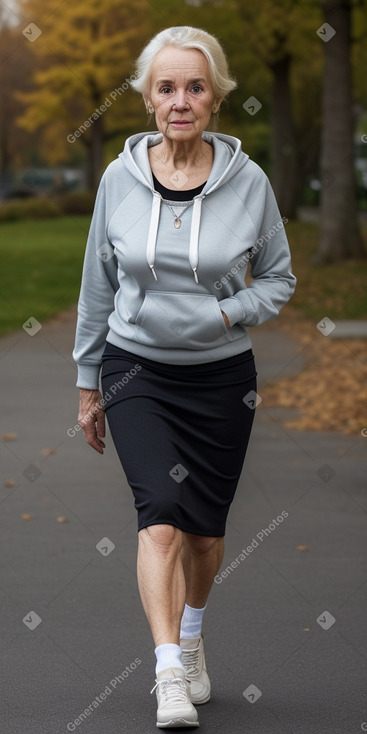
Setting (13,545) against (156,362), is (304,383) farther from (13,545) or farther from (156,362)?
(156,362)

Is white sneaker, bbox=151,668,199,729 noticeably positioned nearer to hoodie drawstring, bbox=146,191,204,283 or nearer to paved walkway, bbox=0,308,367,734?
paved walkway, bbox=0,308,367,734

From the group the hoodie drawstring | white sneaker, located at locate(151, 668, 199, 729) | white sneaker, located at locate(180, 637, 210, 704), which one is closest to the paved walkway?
white sneaker, located at locate(180, 637, 210, 704)

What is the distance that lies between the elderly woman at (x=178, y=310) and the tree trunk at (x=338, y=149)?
18.7 meters

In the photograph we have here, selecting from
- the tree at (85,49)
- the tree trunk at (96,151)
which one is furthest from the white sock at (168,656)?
the tree trunk at (96,151)

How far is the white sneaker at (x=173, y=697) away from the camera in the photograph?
3.74 metres

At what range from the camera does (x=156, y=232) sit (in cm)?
386

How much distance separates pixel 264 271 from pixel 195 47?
753mm

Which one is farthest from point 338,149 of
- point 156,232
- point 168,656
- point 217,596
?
point 168,656

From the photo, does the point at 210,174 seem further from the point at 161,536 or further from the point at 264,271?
the point at 161,536

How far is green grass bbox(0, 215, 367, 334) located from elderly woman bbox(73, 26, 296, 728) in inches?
449

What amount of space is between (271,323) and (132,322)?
42.1 feet

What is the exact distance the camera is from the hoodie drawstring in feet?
12.5

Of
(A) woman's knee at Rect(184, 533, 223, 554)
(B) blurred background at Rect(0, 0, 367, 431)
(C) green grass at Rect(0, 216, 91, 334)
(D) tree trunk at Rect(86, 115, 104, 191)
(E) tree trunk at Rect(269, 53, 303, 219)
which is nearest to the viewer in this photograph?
(A) woman's knee at Rect(184, 533, 223, 554)

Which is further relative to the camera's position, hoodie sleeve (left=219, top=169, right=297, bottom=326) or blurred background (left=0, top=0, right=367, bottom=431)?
blurred background (left=0, top=0, right=367, bottom=431)
